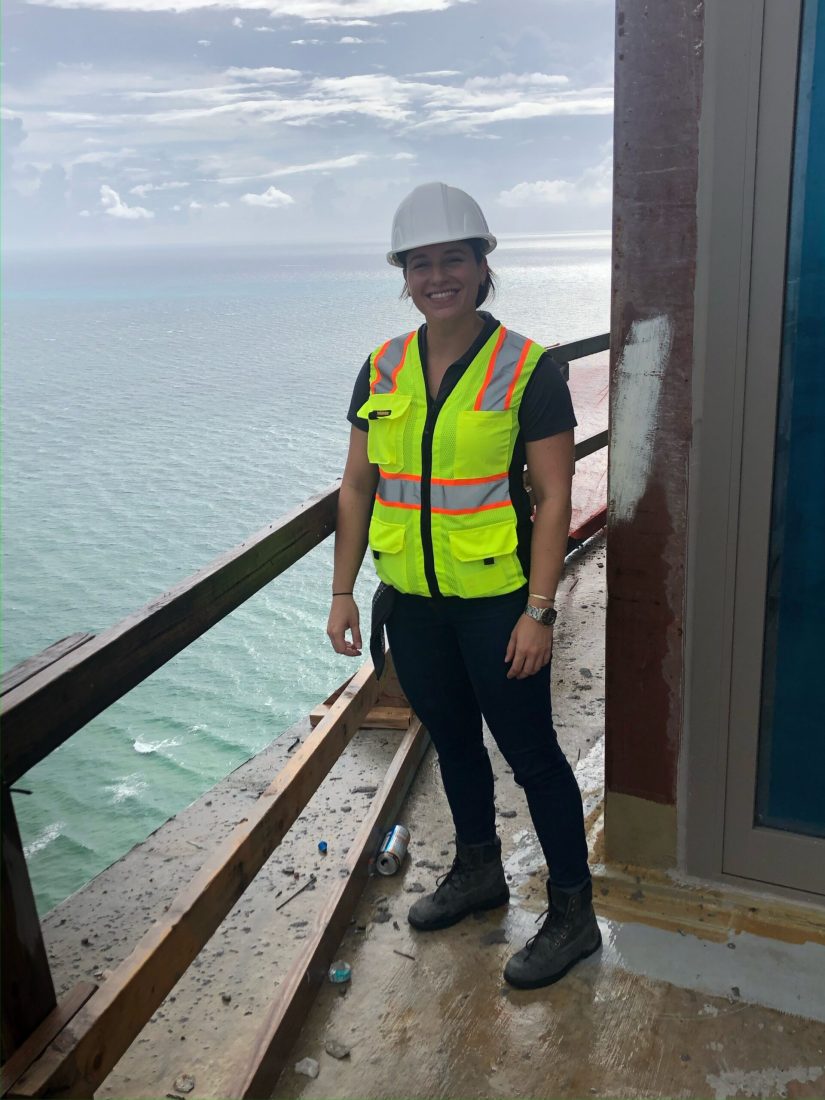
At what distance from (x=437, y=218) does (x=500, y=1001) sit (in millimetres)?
1741

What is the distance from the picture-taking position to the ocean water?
11.5 m

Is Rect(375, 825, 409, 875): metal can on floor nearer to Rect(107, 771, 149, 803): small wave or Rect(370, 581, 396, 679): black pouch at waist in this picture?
Rect(370, 581, 396, 679): black pouch at waist

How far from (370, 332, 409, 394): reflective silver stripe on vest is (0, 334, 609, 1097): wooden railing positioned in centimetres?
41

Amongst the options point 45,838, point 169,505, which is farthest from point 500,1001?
point 169,505

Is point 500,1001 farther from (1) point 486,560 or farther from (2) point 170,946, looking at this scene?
(1) point 486,560

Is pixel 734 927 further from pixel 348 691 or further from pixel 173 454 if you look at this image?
pixel 173 454

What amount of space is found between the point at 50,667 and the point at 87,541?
85.0 feet

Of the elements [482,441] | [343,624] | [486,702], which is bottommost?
[486,702]

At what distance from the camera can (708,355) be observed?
6.81 feet

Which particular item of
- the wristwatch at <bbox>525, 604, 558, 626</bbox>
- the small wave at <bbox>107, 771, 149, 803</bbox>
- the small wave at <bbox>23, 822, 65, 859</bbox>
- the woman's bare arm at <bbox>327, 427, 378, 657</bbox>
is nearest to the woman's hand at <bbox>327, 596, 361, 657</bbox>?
the woman's bare arm at <bbox>327, 427, 378, 657</bbox>

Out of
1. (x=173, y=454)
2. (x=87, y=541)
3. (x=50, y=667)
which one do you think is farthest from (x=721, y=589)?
(x=173, y=454)

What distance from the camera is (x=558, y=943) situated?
86.4 inches

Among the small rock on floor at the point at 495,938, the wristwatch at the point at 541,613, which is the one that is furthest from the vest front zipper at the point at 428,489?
the small rock on floor at the point at 495,938

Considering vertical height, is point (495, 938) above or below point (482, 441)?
below
